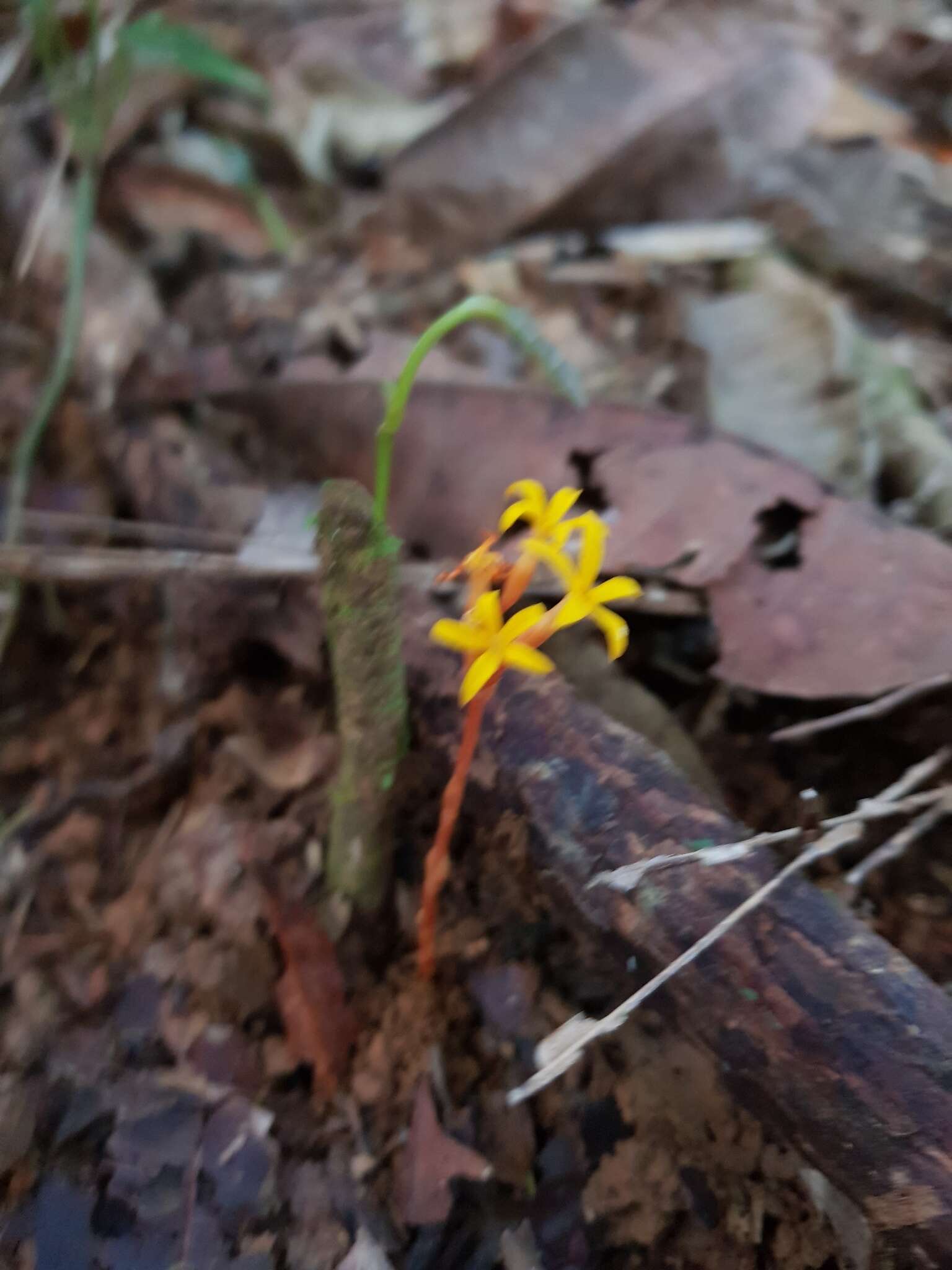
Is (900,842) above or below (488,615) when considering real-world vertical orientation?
below

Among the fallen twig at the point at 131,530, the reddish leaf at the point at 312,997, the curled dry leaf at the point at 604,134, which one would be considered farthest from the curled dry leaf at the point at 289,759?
the curled dry leaf at the point at 604,134

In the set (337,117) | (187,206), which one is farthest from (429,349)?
(337,117)

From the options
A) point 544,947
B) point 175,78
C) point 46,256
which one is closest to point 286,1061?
point 544,947

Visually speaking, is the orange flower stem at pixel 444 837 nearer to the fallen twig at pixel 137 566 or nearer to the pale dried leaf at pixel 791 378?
the fallen twig at pixel 137 566

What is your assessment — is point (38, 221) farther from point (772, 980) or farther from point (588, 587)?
point (772, 980)

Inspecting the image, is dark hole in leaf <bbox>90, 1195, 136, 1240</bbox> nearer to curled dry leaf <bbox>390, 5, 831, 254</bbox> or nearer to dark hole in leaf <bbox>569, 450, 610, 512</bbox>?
dark hole in leaf <bbox>569, 450, 610, 512</bbox>
